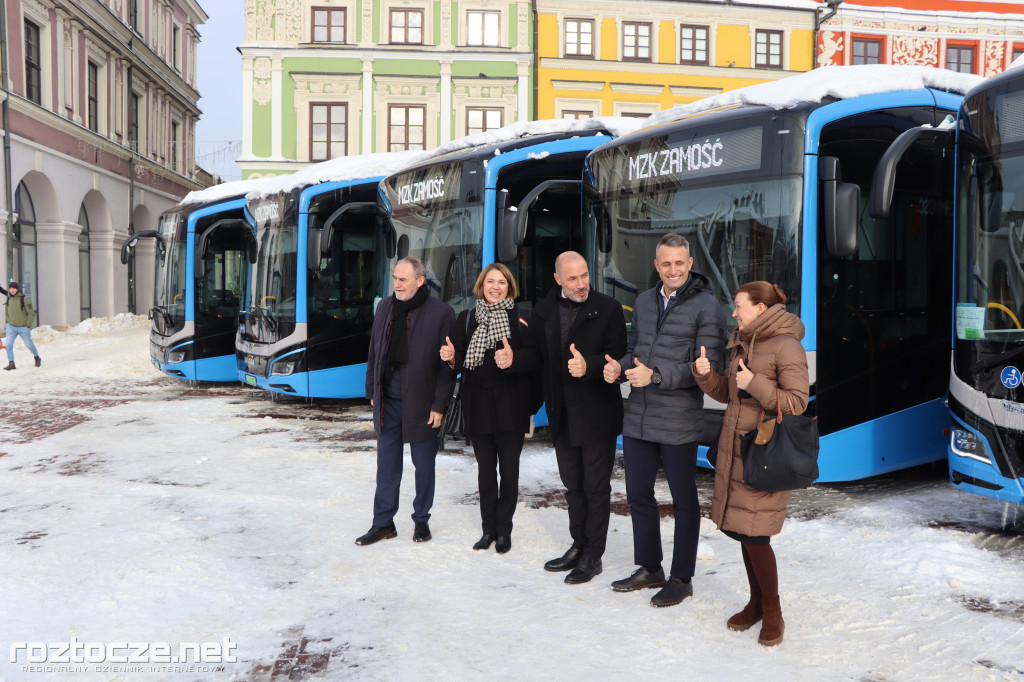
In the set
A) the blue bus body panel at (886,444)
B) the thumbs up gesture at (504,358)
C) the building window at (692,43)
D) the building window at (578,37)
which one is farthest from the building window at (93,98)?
the blue bus body panel at (886,444)

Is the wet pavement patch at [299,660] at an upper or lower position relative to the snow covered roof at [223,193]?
lower

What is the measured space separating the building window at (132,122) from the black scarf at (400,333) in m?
31.3

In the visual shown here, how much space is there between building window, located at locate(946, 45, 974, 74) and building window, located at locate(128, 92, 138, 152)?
30.2 m

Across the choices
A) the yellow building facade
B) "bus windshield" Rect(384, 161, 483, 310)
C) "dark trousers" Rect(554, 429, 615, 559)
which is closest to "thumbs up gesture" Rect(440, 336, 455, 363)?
"dark trousers" Rect(554, 429, 615, 559)

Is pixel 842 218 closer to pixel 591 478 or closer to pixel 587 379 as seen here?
pixel 587 379

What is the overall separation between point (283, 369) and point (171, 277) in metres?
4.59

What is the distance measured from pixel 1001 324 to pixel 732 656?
3.05 metres

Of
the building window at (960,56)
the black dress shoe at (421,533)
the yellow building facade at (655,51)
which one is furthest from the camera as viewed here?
the building window at (960,56)

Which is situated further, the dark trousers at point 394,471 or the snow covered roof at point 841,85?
the snow covered roof at point 841,85

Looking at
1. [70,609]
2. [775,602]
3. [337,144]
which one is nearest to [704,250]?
[775,602]

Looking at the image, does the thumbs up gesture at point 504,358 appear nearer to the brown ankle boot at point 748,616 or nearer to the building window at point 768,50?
the brown ankle boot at point 748,616

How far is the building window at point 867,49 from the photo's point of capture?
33.0 m

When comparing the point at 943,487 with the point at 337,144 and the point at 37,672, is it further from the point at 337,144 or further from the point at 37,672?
the point at 337,144

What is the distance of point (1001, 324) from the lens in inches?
222
